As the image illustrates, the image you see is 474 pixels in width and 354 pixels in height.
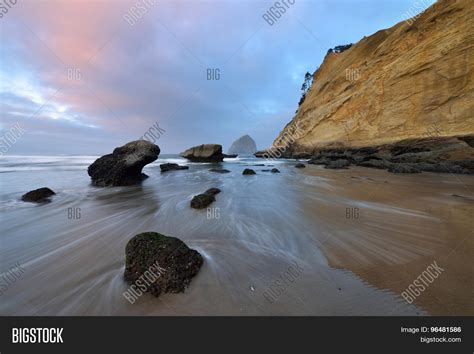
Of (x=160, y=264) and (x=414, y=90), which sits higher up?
(x=414, y=90)

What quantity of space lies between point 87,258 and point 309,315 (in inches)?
135

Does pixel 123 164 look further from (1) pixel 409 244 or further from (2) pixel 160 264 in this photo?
(1) pixel 409 244

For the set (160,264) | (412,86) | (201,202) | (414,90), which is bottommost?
(160,264)

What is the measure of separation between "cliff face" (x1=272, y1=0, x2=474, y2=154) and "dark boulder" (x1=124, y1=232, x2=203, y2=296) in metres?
23.2

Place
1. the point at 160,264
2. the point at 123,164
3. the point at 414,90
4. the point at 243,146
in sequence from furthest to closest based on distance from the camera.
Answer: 1. the point at 243,146
2. the point at 414,90
3. the point at 123,164
4. the point at 160,264

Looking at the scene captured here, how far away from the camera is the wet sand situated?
222 cm

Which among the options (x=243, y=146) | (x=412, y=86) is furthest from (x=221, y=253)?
(x=243, y=146)

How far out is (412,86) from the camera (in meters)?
19.4

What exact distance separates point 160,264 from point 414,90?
88.0 feet

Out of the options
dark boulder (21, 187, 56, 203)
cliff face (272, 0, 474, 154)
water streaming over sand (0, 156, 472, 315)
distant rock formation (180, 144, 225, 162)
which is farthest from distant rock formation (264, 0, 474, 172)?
dark boulder (21, 187, 56, 203)

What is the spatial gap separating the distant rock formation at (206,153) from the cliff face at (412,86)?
1755cm

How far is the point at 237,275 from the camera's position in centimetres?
264
